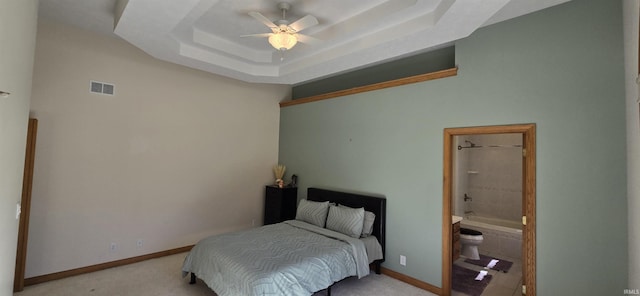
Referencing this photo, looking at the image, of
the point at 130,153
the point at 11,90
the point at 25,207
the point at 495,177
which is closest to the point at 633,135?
the point at 495,177

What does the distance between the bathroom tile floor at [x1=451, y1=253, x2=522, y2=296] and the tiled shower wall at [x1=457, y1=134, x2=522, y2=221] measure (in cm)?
131

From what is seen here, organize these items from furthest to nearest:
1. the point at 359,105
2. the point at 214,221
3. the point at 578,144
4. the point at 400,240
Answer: the point at 214,221 < the point at 359,105 < the point at 400,240 < the point at 578,144

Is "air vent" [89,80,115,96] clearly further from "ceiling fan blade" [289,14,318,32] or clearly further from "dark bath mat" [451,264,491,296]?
"dark bath mat" [451,264,491,296]

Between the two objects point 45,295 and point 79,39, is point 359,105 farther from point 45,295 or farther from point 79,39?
point 45,295

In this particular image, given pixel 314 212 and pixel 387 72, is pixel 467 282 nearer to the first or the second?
pixel 314 212

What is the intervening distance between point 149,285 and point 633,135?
479 cm

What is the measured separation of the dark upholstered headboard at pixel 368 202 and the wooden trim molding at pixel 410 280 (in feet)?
0.86

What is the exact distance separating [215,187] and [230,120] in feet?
3.91

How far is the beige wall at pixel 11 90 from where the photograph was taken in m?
1.35

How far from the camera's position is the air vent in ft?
11.8

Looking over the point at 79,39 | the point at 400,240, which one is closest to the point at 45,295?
the point at 79,39

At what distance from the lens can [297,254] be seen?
9.61 feet

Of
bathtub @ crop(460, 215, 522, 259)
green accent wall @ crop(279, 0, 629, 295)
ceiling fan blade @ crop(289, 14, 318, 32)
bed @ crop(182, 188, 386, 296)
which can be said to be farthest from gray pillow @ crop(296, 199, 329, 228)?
bathtub @ crop(460, 215, 522, 259)

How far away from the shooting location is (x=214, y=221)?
4758 mm
